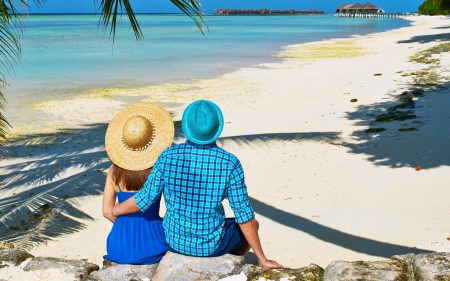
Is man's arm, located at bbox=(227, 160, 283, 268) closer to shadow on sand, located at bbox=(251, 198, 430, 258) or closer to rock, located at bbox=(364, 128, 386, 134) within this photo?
shadow on sand, located at bbox=(251, 198, 430, 258)

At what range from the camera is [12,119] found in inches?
491

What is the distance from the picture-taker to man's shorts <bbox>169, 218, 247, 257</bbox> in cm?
306

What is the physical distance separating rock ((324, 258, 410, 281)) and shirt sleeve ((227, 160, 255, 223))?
0.54 m

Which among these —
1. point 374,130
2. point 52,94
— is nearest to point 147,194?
point 374,130

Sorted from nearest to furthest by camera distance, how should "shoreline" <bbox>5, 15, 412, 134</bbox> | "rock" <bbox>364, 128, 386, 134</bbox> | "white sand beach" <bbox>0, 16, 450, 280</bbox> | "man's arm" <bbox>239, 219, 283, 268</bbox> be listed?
"man's arm" <bbox>239, 219, 283, 268</bbox> < "white sand beach" <bbox>0, 16, 450, 280</bbox> < "rock" <bbox>364, 128, 386, 134</bbox> < "shoreline" <bbox>5, 15, 412, 134</bbox>

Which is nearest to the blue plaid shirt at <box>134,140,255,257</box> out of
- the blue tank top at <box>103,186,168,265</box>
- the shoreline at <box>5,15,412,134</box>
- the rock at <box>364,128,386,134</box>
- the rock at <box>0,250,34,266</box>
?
the blue tank top at <box>103,186,168,265</box>

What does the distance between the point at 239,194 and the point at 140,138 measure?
0.71m

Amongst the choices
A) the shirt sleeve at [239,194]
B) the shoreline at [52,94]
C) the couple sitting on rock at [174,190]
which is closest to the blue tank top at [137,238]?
the couple sitting on rock at [174,190]

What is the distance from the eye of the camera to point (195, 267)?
2.94 m

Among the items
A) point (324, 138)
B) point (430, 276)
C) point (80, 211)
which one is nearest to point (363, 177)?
point (324, 138)

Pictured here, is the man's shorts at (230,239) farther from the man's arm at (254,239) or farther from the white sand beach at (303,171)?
the white sand beach at (303,171)

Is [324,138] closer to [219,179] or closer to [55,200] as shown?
[55,200]

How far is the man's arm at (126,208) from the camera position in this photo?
3020 millimetres

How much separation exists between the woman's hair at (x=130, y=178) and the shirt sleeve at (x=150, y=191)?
0.19 m
